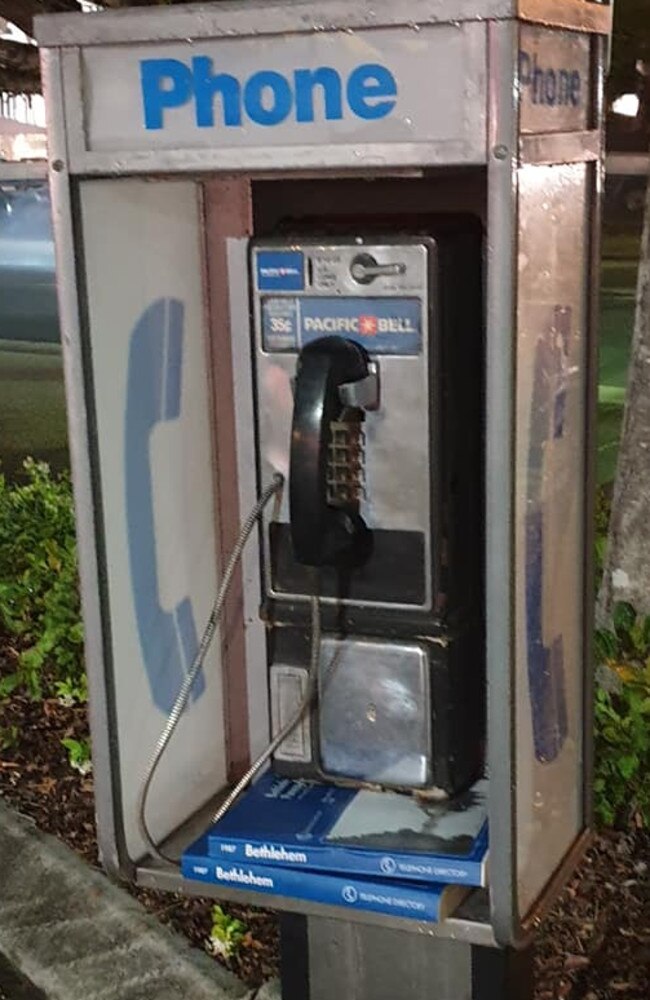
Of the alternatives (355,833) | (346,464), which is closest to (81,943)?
(355,833)

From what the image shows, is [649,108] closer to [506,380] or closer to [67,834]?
[67,834]

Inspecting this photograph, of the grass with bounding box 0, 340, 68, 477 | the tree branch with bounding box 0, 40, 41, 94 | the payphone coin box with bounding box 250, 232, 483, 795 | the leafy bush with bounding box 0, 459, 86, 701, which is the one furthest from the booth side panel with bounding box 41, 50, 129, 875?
the grass with bounding box 0, 340, 68, 477

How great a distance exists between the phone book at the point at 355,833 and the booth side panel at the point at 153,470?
0.17 metres

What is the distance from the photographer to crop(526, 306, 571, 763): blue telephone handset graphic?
1642 millimetres

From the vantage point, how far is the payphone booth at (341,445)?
4.97 feet

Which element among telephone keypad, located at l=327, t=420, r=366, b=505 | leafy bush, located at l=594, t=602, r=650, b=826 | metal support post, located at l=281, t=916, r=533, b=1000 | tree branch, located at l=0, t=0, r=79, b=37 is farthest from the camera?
tree branch, located at l=0, t=0, r=79, b=37

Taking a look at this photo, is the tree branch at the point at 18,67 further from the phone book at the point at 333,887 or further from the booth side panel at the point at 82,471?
the phone book at the point at 333,887

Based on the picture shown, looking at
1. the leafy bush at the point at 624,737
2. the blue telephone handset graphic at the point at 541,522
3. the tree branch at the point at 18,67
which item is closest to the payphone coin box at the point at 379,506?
the blue telephone handset graphic at the point at 541,522

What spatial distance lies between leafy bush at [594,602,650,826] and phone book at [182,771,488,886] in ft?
1.96

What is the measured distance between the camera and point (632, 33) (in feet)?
14.1

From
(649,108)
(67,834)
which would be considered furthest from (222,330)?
(649,108)

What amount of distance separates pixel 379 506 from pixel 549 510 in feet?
0.73

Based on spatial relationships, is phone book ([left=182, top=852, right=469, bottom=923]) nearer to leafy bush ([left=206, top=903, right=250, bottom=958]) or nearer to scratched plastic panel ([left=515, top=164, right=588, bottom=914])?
scratched plastic panel ([left=515, top=164, right=588, bottom=914])

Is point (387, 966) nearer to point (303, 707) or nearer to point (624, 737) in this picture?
point (303, 707)
